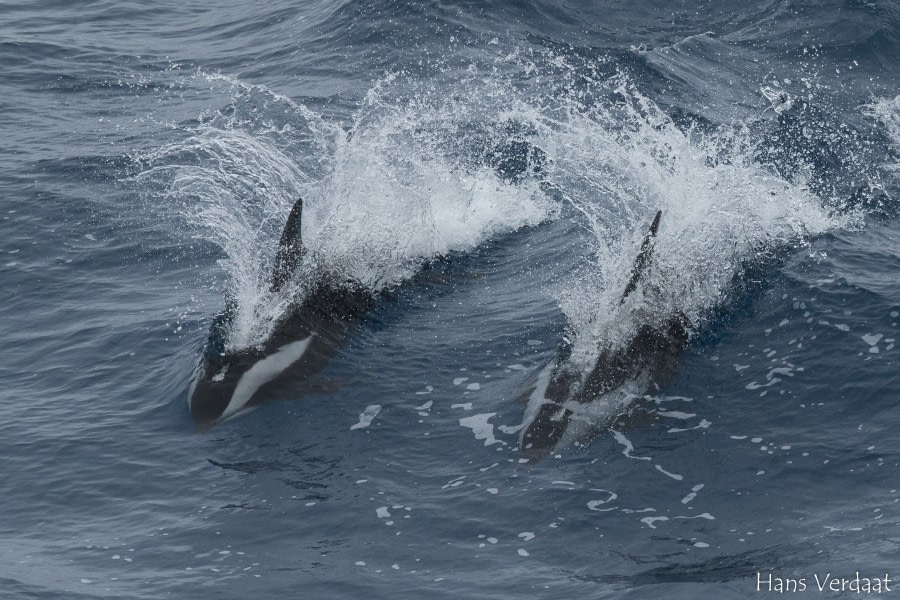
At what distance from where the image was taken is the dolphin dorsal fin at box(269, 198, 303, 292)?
17172 millimetres

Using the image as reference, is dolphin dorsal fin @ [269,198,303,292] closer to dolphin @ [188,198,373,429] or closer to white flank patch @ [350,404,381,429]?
dolphin @ [188,198,373,429]

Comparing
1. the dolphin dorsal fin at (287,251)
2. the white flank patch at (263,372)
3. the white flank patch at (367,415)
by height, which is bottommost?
the white flank patch at (367,415)

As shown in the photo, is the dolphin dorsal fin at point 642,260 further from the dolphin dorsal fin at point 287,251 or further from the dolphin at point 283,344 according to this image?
the dolphin dorsal fin at point 287,251

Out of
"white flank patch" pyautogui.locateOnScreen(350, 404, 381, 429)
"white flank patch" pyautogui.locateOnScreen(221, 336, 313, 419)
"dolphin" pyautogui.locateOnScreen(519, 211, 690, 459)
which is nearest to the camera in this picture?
"dolphin" pyautogui.locateOnScreen(519, 211, 690, 459)

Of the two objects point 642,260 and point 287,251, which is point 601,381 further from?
point 287,251

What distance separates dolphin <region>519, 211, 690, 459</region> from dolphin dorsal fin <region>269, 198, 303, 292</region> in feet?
14.2

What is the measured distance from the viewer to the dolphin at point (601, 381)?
14.4m

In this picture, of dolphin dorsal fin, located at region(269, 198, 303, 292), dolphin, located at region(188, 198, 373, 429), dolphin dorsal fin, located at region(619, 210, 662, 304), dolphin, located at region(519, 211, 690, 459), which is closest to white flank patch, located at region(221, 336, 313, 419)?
dolphin, located at region(188, 198, 373, 429)

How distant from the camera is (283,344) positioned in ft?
54.4

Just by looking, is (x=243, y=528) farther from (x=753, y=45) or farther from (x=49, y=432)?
(x=753, y=45)

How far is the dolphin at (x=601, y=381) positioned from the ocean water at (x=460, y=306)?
21 centimetres

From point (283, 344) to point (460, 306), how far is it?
10.7ft

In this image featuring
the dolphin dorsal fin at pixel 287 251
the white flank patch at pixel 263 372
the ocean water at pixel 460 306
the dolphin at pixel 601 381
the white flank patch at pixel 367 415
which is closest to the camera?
the ocean water at pixel 460 306

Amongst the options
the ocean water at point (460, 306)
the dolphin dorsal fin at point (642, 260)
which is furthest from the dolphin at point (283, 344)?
the dolphin dorsal fin at point (642, 260)
